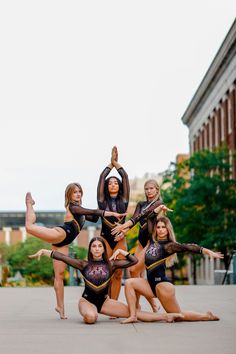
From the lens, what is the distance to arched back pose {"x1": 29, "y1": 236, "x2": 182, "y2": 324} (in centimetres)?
1429

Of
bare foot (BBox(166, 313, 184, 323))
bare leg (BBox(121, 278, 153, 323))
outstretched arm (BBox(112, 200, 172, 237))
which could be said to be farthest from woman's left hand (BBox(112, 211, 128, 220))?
bare foot (BBox(166, 313, 184, 323))

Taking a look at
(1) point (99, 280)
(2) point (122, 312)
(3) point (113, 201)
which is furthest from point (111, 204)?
(2) point (122, 312)

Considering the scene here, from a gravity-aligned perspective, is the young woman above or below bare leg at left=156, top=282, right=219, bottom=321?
above

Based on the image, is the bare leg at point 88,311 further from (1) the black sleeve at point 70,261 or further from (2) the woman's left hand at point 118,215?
(2) the woman's left hand at point 118,215

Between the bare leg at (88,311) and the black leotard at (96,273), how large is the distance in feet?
0.20

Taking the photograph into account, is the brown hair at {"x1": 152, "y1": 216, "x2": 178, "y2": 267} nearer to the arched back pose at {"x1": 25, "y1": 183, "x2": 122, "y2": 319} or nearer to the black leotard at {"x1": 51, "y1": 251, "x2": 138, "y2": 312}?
the black leotard at {"x1": 51, "y1": 251, "x2": 138, "y2": 312}

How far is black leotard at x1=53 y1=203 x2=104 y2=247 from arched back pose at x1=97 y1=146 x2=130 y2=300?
314mm

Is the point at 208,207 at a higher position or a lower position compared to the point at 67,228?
higher

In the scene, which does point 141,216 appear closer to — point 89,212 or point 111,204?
point 111,204

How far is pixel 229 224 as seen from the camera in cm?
4903

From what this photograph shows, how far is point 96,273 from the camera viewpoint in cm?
1434

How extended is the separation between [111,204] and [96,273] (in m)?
1.54

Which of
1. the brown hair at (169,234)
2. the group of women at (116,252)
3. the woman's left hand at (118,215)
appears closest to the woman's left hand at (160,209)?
the group of women at (116,252)

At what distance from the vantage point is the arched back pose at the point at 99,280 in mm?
14289
